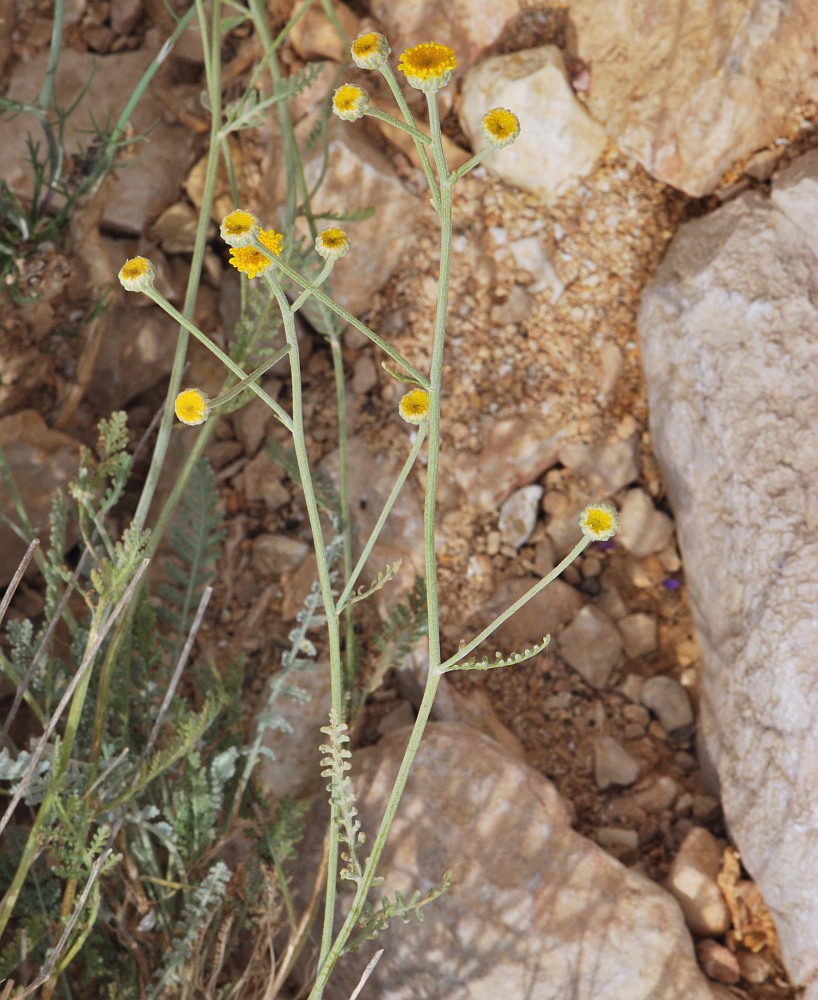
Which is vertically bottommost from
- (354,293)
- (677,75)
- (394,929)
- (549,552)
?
(394,929)

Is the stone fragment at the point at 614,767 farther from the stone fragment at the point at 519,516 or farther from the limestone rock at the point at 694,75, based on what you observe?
the limestone rock at the point at 694,75

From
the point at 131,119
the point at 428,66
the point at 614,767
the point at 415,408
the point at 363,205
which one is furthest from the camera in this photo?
the point at 131,119

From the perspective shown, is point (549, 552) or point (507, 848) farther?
point (549, 552)

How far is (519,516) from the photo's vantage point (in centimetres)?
238

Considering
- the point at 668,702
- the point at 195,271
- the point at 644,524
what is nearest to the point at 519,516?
the point at 644,524

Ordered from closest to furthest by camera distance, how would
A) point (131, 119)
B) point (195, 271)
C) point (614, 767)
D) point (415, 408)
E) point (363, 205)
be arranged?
1. point (415, 408)
2. point (195, 271)
3. point (614, 767)
4. point (363, 205)
5. point (131, 119)

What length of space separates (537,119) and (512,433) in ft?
2.30

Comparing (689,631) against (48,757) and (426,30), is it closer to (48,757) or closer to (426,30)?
(48,757)

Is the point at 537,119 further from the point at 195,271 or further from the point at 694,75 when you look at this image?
the point at 195,271

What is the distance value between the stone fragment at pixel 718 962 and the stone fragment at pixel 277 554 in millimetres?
1156

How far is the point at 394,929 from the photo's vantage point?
1.98m

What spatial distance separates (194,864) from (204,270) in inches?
57.4

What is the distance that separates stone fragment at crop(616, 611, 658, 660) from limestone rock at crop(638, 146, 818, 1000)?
13 centimetres

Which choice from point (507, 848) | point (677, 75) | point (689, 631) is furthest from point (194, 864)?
point (677, 75)
